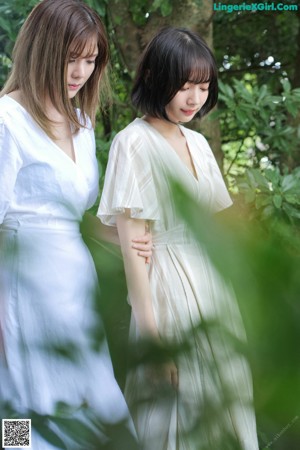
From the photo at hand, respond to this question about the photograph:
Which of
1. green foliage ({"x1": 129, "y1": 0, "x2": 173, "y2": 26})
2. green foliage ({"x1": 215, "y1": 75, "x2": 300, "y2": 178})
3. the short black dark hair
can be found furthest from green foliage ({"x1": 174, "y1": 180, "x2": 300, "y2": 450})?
green foliage ({"x1": 129, "y1": 0, "x2": 173, "y2": 26})

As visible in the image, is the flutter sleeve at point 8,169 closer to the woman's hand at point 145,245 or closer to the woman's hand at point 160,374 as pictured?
the woman's hand at point 145,245

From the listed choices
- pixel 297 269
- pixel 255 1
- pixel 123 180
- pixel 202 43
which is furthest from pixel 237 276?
pixel 255 1

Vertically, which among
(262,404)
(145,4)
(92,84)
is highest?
(145,4)

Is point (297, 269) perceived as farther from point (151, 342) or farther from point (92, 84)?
point (92, 84)

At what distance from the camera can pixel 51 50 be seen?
5.85 feet

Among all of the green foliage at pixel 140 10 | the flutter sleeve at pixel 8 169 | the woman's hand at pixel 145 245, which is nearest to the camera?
the flutter sleeve at pixel 8 169

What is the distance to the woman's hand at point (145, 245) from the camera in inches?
72.5

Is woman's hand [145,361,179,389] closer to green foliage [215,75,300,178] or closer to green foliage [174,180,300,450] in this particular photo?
green foliage [174,180,300,450]

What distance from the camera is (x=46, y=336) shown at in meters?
0.30

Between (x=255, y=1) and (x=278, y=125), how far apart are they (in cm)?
76

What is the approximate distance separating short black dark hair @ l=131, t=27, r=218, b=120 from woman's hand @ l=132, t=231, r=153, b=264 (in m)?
0.32

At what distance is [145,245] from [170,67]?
42 cm

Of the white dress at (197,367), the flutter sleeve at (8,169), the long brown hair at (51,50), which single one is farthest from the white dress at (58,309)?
the long brown hair at (51,50)

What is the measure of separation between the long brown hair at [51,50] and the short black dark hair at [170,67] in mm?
129
